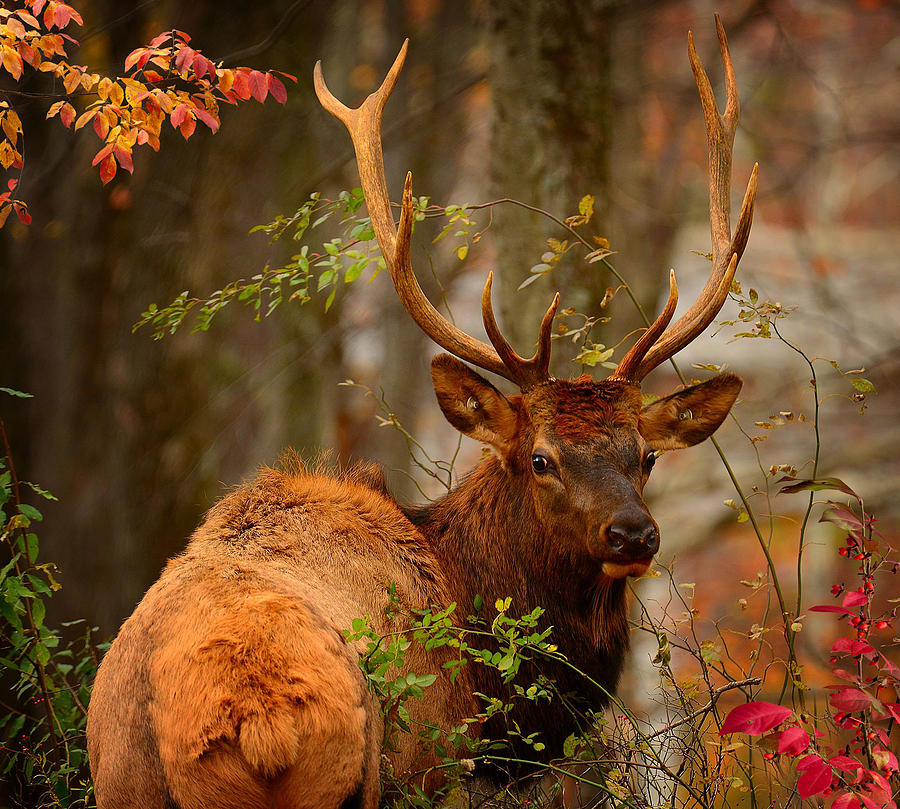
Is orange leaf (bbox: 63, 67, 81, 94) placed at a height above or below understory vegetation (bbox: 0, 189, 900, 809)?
above

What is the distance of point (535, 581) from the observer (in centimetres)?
472

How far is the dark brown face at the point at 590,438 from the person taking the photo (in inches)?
166

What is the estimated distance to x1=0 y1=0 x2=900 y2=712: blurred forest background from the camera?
6277 millimetres

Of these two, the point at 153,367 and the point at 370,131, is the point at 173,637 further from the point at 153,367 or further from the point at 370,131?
the point at 153,367

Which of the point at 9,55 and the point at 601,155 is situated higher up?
the point at 601,155

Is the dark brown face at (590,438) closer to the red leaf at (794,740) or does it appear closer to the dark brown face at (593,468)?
the dark brown face at (593,468)

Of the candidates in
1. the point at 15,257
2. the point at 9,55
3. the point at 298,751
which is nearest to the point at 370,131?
the point at 9,55

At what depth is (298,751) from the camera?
126 inches

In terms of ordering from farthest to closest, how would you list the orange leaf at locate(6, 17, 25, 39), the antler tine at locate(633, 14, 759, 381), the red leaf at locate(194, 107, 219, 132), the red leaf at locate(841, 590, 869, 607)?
the antler tine at locate(633, 14, 759, 381) → the red leaf at locate(194, 107, 219, 132) → the orange leaf at locate(6, 17, 25, 39) → the red leaf at locate(841, 590, 869, 607)

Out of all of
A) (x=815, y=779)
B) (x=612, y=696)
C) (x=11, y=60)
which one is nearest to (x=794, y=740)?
→ (x=815, y=779)

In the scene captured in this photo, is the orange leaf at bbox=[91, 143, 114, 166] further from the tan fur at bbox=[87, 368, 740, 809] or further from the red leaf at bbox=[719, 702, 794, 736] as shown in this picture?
the red leaf at bbox=[719, 702, 794, 736]

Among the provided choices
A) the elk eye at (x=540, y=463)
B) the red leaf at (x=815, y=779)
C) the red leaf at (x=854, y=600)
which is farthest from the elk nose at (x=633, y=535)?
the red leaf at (x=815, y=779)

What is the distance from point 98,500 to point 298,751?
20.7ft

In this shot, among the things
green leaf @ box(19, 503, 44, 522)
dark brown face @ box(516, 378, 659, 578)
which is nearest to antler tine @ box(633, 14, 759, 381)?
dark brown face @ box(516, 378, 659, 578)
